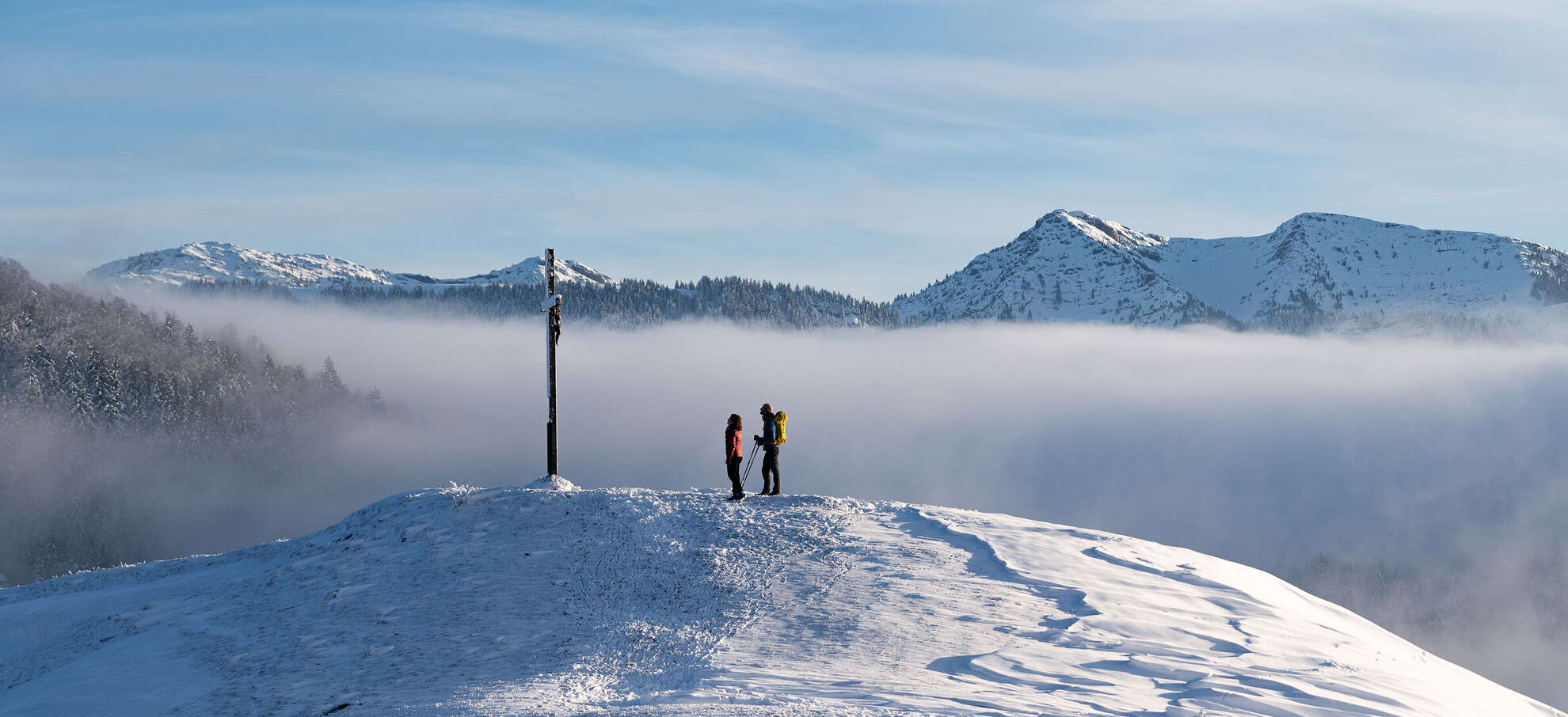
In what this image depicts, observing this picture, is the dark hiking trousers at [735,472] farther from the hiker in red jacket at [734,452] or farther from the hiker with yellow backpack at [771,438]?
the hiker with yellow backpack at [771,438]

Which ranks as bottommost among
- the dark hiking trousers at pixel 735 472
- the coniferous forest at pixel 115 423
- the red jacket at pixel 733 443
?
the coniferous forest at pixel 115 423

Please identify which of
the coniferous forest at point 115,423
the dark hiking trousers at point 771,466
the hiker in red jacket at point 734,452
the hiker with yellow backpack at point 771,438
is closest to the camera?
the hiker in red jacket at point 734,452

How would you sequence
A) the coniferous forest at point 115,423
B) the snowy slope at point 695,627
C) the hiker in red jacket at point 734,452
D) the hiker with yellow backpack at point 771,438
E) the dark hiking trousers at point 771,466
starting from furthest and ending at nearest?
the coniferous forest at point 115,423
the dark hiking trousers at point 771,466
the hiker with yellow backpack at point 771,438
the hiker in red jacket at point 734,452
the snowy slope at point 695,627

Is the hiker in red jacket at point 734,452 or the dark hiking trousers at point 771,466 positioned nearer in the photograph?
the hiker in red jacket at point 734,452

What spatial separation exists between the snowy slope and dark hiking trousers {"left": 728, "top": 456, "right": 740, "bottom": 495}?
880mm

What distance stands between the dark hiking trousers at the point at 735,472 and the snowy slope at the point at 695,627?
88 centimetres

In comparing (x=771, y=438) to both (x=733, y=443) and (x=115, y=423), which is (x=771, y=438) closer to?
(x=733, y=443)

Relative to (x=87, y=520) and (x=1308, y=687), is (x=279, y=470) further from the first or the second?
(x=1308, y=687)

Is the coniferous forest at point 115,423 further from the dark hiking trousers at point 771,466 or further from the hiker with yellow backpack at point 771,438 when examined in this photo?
the hiker with yellow backpack at point 771,438

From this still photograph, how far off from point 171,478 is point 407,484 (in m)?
35.3

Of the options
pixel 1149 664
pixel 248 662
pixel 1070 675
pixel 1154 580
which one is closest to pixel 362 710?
pixel 248 662

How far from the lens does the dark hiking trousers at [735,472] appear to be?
84.7ft

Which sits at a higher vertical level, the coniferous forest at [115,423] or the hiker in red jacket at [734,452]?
the hiker in red jacket at [734,452]

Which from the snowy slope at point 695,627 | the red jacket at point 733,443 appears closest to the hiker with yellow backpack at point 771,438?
the red jacket at point 733,443
